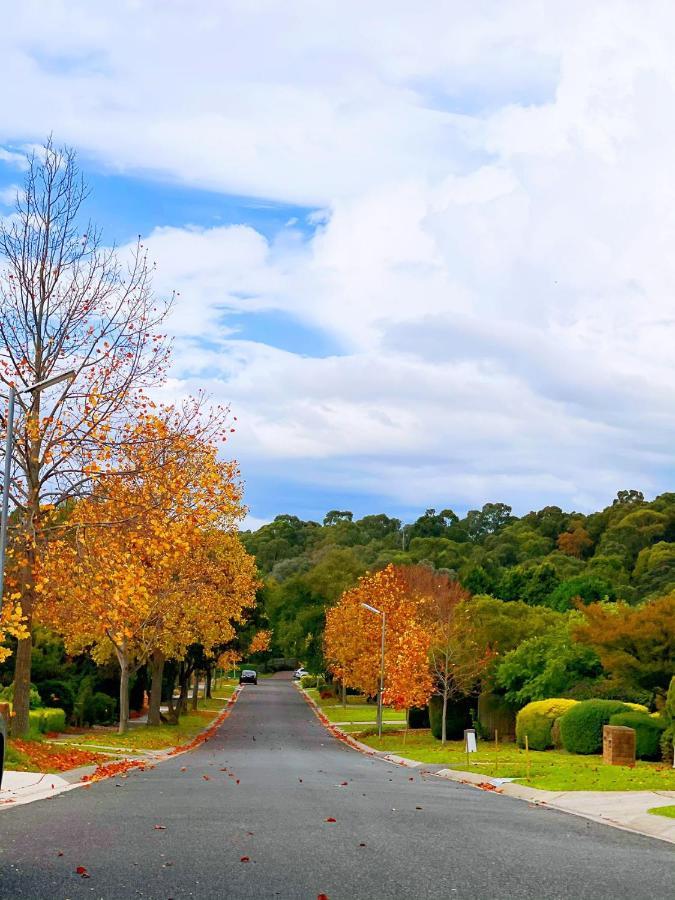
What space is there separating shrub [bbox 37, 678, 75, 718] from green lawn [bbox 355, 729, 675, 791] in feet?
48.6

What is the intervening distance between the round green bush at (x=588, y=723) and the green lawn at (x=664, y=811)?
17653 millimetres

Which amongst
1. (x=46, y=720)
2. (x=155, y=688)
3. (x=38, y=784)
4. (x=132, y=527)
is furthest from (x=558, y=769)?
(x=155, y=688)

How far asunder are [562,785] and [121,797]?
32.6 ft

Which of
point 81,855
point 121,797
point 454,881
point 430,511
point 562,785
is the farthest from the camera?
point 430,511

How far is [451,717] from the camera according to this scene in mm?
50250

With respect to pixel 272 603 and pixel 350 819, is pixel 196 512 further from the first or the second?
pixel 272 603

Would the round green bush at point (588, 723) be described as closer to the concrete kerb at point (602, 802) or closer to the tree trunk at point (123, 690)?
the concrete kerb at point (602, 802)

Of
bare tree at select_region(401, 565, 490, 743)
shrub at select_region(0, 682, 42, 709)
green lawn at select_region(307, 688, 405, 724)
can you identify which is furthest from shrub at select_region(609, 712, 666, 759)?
green lawn at select_region(307, 688, 405, 724)

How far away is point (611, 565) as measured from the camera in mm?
98750

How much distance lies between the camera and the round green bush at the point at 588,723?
33625 millimetres

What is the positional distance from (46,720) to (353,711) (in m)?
41.2

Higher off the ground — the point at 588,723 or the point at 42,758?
the point at 42,758

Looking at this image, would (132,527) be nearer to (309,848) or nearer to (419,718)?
(309,848)

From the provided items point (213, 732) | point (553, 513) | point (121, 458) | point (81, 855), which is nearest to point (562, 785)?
point (121, 458)
